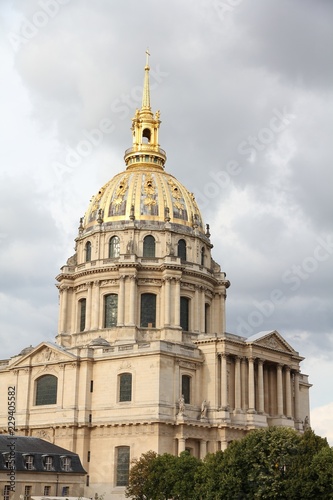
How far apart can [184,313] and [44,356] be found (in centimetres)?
1566

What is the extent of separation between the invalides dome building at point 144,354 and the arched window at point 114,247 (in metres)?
0.16

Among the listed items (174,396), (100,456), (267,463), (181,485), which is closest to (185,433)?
(174,396)

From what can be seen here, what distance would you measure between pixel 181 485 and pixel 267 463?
7868 mm

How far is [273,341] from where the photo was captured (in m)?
79.9

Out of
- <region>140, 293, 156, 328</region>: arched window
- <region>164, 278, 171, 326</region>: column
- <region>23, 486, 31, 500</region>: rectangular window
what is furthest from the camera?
<region>140, 293, 156, 328</region>: arched window

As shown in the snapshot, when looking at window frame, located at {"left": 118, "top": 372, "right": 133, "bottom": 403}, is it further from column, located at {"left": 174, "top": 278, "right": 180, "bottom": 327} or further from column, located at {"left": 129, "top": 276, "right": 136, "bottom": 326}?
column, located at {"left": 174, "top": 278, "right": 180, "bottom": 327}

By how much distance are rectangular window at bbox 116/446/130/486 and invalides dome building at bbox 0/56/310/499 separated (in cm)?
11

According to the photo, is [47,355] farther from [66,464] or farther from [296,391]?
[296,391]

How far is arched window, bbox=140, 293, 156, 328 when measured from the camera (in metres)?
82.9

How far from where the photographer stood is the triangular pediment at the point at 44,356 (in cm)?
7594

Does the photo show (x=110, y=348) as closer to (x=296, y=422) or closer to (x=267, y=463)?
(x=296, y=422)

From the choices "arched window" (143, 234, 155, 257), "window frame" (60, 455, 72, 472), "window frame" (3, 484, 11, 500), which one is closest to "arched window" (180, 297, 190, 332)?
"arched window" (143, 234, 155, 257)

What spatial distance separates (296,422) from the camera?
263ft

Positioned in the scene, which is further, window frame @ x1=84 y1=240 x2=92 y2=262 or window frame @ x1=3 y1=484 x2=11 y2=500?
window frame @ x1=84 y1=240 x2=92 y2=262
